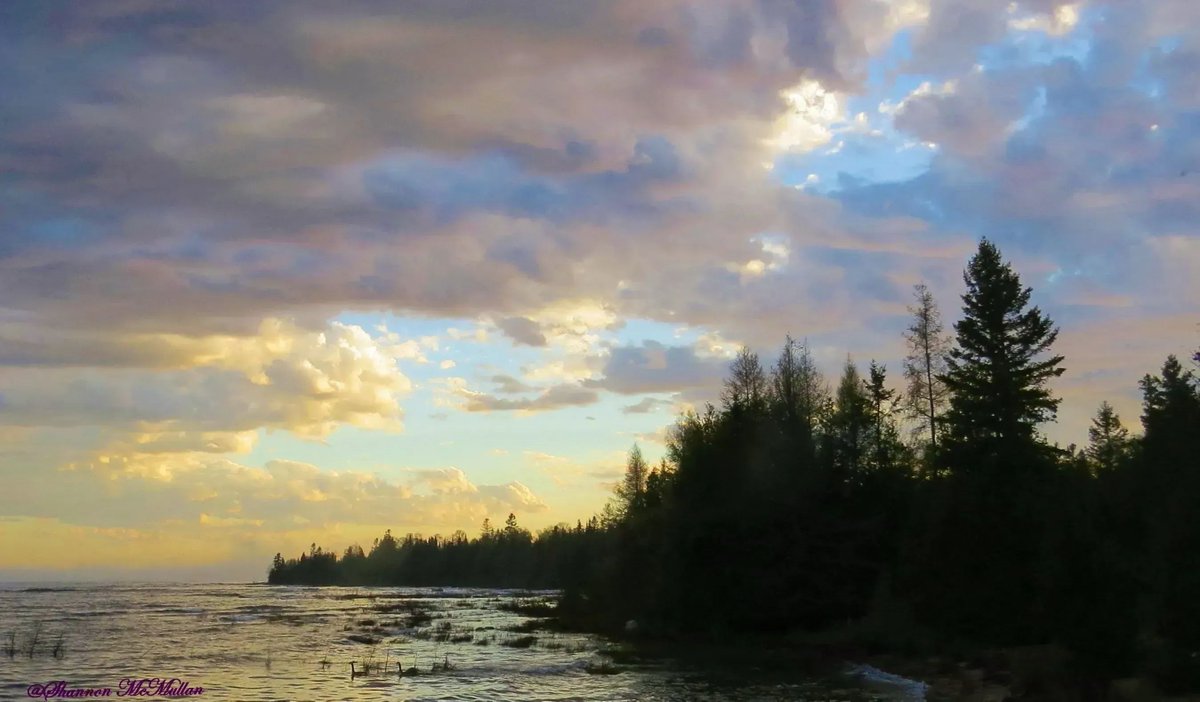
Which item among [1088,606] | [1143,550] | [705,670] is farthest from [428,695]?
[1143,550]

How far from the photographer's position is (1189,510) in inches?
823

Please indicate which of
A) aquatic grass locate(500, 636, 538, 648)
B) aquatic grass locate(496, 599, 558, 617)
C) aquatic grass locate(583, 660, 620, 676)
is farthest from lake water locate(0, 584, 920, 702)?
aquatic grass locate(496, 599, 558, 617)

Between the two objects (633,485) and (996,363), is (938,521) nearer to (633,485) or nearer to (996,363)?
(996,363)

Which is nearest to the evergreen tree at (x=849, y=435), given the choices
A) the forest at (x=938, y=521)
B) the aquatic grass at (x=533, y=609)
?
the forest at (x=938, y=521)

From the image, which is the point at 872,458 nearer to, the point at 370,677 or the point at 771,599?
the point at 771,599

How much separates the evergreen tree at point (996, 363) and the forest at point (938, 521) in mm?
113

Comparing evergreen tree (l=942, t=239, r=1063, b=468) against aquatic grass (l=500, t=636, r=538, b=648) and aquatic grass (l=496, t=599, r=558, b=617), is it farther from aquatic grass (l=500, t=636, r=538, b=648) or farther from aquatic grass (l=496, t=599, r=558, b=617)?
aquatic grass (l=496, t=599, r=558, b=617)

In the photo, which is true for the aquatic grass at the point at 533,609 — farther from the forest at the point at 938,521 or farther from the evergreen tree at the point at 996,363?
the evergreen tree at the point at 996,363

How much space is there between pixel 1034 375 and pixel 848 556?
14389 mm
